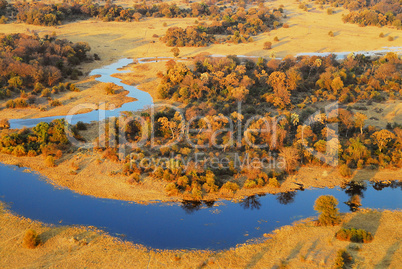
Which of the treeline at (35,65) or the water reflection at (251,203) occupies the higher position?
the treeline at (35,65)

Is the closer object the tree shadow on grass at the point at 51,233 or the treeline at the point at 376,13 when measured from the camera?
the tree shadow on grass at the point at 51,233

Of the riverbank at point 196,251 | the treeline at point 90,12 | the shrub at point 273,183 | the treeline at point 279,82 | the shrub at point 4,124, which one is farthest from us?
the treeline at point 90,12

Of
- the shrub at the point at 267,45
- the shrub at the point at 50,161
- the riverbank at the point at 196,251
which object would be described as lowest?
the riverbank at the point at 196,251

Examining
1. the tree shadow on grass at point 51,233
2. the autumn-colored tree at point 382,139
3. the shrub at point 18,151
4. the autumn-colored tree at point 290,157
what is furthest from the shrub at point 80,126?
the autumn-colored tree at point 382,139

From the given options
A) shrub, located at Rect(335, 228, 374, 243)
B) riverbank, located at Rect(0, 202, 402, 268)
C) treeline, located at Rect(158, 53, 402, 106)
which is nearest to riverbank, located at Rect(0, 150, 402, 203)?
riverbank, located at Rect(0, 202, 402, 268)

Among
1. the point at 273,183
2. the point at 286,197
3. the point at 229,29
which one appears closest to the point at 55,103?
the point at 273,183

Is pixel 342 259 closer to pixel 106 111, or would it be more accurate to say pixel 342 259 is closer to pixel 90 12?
pixel 106 111

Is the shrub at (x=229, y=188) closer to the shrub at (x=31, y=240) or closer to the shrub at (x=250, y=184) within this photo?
the shrub at (x=250, y=184)

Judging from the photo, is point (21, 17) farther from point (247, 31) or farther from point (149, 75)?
point (247, 31)
